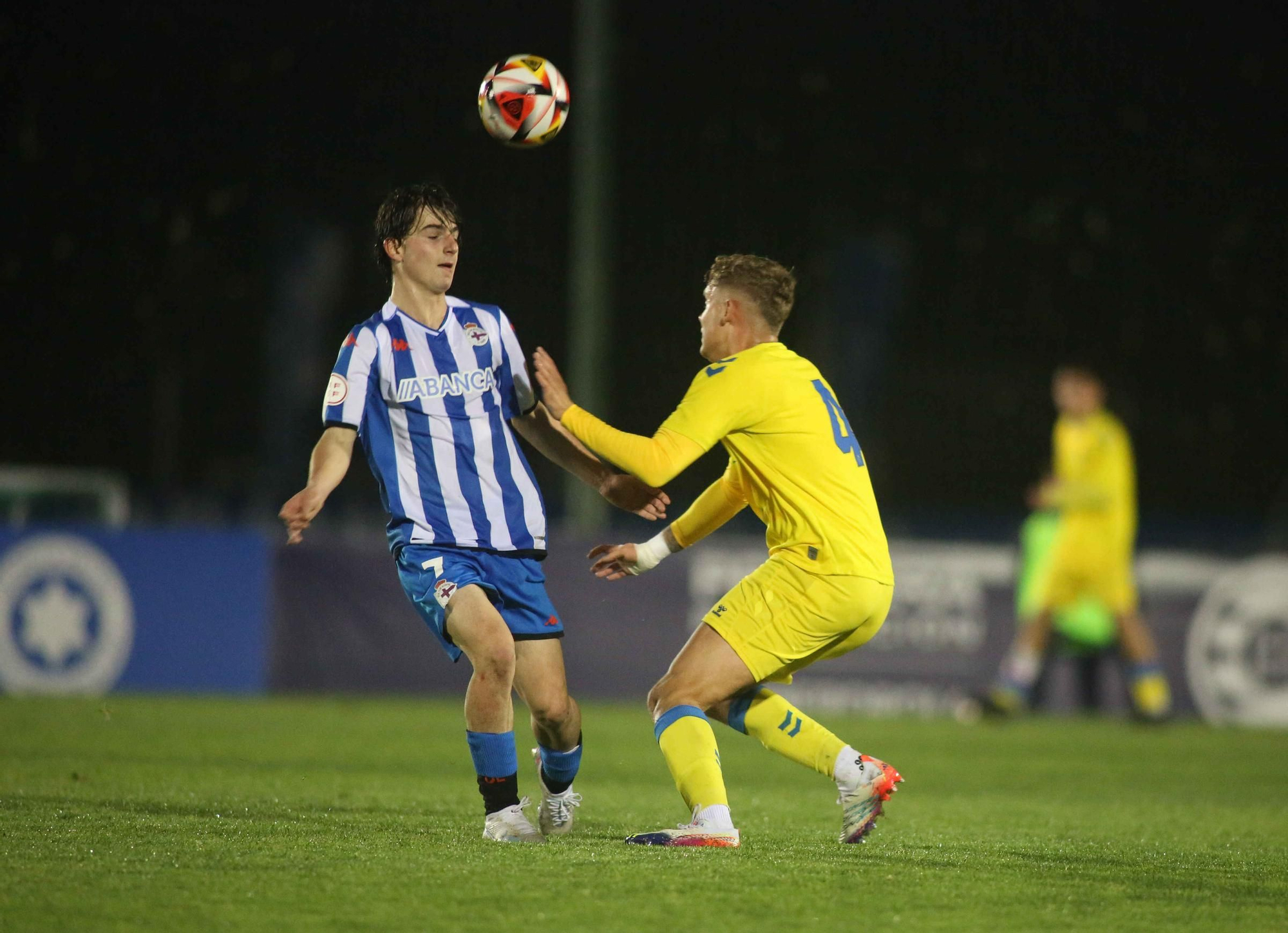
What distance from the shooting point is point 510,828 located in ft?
16.6

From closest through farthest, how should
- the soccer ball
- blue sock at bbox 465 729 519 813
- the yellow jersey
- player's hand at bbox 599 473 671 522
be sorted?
blue sock at bbox 465 729 519 813 → player's hand at bbox 599 473 671 522 → the soccer ball → the yellow jersey

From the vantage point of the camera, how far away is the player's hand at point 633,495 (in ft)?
17.5

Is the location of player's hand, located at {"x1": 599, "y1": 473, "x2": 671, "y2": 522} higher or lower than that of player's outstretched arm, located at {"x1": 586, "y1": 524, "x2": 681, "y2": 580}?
higher

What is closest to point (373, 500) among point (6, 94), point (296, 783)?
point (6, 94)

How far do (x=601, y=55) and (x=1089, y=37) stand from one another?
25.7 ft

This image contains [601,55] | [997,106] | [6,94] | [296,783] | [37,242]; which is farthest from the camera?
[997,106]

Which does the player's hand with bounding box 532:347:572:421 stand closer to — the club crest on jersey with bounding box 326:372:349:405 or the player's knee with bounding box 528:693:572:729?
the club crest on jersey with bounding box 326:372:349:405

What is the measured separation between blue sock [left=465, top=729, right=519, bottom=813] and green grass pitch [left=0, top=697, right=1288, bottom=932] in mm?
163

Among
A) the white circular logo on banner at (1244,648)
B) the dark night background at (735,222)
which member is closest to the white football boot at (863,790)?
the white circular logo on banner at (1244,648)

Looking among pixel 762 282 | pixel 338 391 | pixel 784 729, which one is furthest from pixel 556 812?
pixel 762 282

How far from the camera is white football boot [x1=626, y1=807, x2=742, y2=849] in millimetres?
4902

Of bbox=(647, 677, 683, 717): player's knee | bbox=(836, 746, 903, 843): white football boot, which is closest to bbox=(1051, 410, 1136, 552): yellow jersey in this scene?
bbox=(836, 746, 903, 843): white football boot

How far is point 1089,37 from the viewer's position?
19328 mm

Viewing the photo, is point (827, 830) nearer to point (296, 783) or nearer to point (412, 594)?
point (412, 594)
